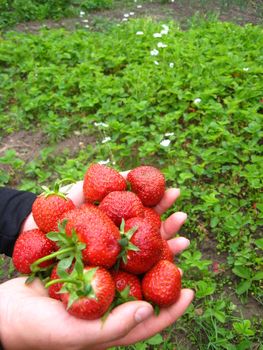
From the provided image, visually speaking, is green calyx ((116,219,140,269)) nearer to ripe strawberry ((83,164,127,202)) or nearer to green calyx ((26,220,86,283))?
green calyx ((26,220,86,283))

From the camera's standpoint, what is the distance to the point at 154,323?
1.59 metres

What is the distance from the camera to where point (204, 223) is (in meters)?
2.70

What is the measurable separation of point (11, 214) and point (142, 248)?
2.57 ft

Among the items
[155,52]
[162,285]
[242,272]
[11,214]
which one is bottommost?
[242,272]

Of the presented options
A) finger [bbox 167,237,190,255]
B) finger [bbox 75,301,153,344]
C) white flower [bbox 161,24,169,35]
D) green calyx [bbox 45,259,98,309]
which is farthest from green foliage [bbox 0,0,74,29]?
finger [bbox 75,301,153,344]

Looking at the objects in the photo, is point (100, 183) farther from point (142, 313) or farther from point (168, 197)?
point (142, 313)

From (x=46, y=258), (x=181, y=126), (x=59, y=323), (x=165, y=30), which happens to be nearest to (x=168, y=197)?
(x=46, y=258)

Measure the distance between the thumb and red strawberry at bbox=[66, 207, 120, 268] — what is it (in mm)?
202

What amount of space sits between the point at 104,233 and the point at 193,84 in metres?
2.46

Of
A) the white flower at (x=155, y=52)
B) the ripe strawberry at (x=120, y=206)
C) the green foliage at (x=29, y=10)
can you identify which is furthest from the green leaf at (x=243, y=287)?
the green foliage at (x=29, y=10)

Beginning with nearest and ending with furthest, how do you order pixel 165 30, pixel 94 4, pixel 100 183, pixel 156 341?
pixel 100 183
pixel 156 341
pixel 165 30
pixel 94 4

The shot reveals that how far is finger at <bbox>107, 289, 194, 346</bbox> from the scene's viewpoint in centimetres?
156

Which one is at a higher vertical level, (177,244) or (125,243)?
(125,243)

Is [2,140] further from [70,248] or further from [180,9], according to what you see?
[180,9]
